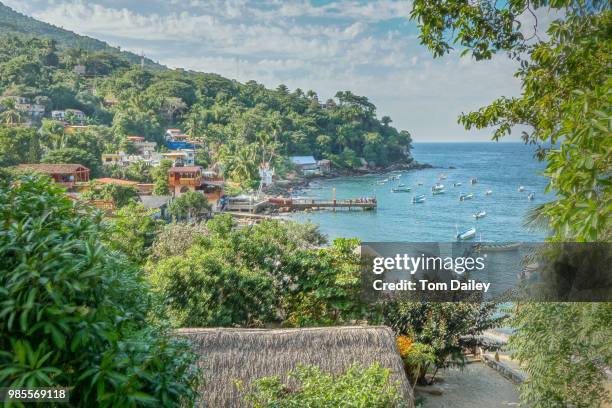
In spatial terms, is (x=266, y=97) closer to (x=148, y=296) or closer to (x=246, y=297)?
(x=246, y=297)

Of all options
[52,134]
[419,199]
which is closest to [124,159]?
[52,134]

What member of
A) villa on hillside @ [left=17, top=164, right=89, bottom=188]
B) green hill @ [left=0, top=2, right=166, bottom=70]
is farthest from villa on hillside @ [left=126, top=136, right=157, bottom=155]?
green hill @ [left=0, top=2, right=166, bottom=70]

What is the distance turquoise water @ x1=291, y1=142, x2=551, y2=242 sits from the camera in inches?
458

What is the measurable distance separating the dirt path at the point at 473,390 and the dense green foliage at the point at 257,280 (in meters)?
1.14

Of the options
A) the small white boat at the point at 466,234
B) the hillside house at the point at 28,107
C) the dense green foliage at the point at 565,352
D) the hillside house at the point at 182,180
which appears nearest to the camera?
the dense green foliage at the point at 565,352

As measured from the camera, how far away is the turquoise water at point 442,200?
38.1ft

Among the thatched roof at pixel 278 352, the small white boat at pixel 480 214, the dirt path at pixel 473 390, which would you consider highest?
the small white boat at pixel 480 214

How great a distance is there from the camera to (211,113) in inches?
661

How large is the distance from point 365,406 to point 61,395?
5.65ft

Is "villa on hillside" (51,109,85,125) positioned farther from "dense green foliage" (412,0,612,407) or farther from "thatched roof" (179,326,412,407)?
"dense green foliage" (412,0,612,407)

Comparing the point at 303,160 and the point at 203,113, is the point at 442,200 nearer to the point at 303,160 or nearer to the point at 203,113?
the point at 303,160

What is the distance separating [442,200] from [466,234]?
7.94 ft

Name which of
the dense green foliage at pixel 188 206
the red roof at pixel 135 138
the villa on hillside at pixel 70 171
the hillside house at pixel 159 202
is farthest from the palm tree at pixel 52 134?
the dense green foliage at pixel 188 206

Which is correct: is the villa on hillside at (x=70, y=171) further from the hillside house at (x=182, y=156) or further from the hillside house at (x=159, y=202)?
the hillside house at (x=182, y=156)
